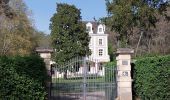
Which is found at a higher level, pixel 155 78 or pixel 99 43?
pixel 99 43

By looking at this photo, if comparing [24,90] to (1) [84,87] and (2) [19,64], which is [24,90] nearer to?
(2) [19,64]

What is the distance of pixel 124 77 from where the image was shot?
18.0m

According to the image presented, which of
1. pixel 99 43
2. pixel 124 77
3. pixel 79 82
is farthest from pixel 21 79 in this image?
pixel 99 43

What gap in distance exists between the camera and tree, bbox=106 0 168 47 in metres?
31.1

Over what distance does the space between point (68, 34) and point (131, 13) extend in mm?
30797

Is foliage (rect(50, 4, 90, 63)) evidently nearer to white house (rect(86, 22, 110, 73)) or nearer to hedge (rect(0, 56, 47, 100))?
white house (rect(86, 22, 110, 73))

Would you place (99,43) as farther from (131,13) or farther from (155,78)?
(155,78)

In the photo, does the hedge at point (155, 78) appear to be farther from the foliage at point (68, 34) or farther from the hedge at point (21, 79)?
the foliage at point (68, 34)

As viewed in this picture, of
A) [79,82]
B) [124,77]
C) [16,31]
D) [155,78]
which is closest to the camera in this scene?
[155,78]

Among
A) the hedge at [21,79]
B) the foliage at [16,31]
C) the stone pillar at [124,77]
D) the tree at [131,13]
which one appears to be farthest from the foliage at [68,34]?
the hedge at [21,79]

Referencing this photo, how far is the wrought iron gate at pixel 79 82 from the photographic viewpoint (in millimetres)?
18125

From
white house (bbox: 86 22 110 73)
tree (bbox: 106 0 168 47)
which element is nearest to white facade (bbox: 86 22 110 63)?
white house (bbox: 86 22 110 73)

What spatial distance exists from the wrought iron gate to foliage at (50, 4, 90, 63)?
41.0 metres

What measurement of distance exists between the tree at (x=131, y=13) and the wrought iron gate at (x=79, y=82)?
40.5 feet
